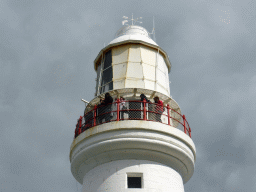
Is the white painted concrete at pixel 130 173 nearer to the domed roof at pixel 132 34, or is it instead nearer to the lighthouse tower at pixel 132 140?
the lighthouse tower at pixel 132 140

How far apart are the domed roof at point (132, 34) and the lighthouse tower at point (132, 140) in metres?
1.48

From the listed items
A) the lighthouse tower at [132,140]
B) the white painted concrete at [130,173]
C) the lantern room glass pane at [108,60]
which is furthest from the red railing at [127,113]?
the lantern room glass pane at [108,60]

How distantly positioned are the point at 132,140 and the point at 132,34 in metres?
7.04

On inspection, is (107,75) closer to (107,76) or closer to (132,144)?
(107,76)

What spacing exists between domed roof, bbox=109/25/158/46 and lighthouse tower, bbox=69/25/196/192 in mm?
1477

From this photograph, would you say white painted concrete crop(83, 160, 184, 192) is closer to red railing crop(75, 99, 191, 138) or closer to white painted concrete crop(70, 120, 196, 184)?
white painted concrete crop(70, 120, 196, 184)

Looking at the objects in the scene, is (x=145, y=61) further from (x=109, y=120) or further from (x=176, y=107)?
(x=109, y=120)

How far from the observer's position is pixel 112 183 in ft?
40.0

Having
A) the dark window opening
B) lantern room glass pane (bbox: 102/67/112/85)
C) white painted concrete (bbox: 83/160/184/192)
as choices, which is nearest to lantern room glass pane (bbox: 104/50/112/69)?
lantern room glass pane (bbox: 102/67/112/85)

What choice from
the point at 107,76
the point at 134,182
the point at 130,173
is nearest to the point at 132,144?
the point at 130,173

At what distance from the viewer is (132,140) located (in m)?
12.2

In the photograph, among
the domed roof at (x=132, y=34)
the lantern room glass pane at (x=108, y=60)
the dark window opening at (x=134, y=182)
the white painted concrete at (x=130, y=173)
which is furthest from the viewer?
the domed roof at (x=132, y=34)

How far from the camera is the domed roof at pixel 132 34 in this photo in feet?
54.0

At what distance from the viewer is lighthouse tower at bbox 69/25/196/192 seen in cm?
1236
